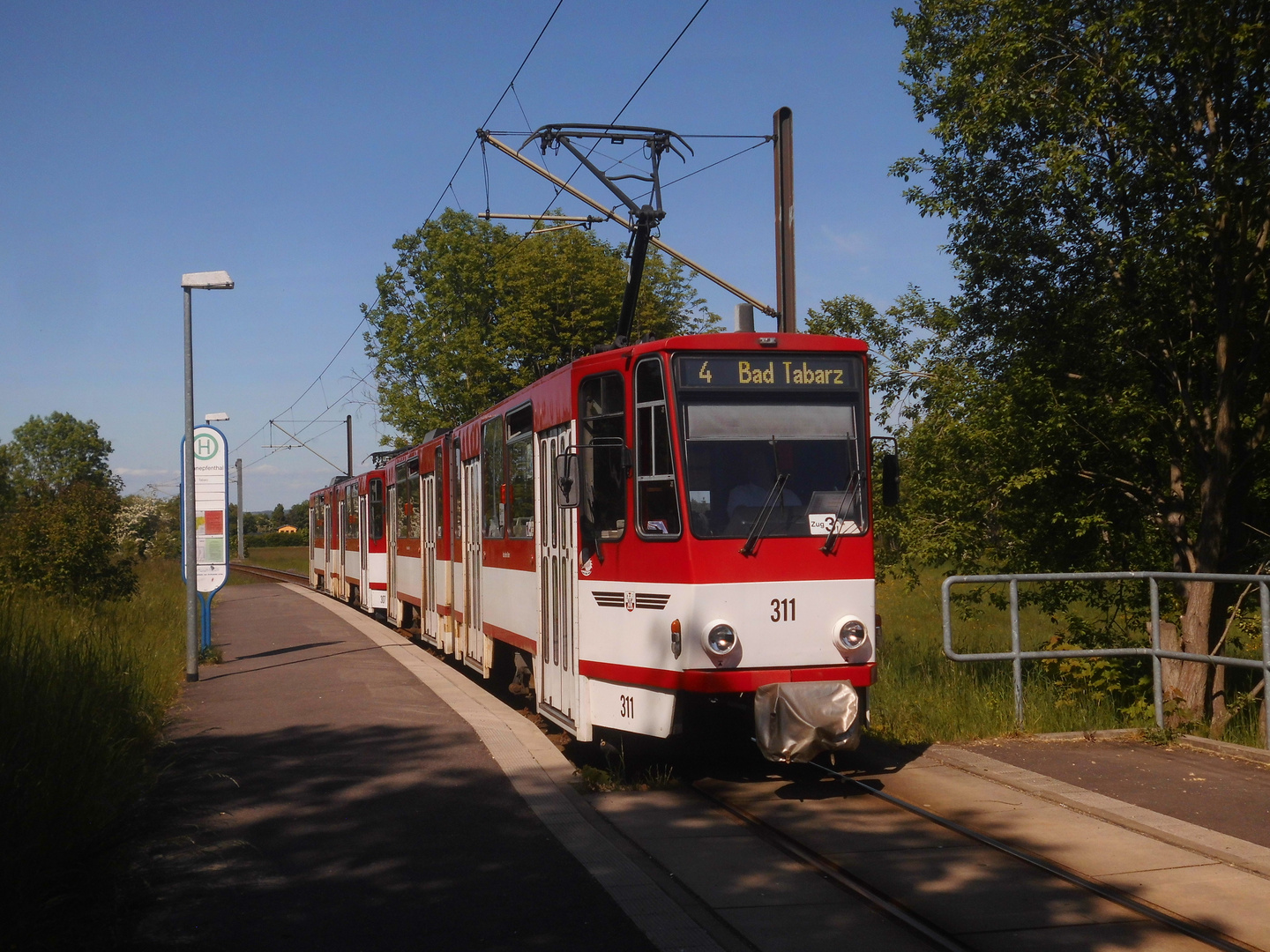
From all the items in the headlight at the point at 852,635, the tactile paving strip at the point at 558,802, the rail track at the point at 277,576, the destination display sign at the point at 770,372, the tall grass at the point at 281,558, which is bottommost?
the tactile paving strip at the point at 558,802

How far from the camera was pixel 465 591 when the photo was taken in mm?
14578

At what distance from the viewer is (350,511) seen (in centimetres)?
2839

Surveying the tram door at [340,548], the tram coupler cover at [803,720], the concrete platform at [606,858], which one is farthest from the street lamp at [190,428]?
the tram door at [340,548]

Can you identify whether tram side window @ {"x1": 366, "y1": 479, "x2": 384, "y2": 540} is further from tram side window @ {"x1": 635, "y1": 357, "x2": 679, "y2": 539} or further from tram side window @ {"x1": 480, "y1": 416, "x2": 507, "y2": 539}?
tram side window @ {"x1": 635, "y1": 357, "x2": 679, "y2": 539}

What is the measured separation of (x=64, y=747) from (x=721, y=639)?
157 inches

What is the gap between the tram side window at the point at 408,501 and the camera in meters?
19.3

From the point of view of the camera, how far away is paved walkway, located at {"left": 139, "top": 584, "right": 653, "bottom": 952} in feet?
17.6

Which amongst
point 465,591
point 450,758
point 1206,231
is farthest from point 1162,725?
point 465,591

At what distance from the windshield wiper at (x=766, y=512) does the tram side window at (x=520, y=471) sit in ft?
10.0

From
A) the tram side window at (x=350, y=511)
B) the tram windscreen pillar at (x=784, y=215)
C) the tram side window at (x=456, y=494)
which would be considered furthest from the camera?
the tram side window at (x=350, y=511)

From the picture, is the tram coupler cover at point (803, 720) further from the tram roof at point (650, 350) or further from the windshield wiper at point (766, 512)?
the tram roof at point (650, 350)

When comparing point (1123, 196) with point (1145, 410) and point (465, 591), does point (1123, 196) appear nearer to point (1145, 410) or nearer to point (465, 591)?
point (1145, 410)

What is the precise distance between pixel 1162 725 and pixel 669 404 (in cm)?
492

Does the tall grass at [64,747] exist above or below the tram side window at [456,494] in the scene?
below
